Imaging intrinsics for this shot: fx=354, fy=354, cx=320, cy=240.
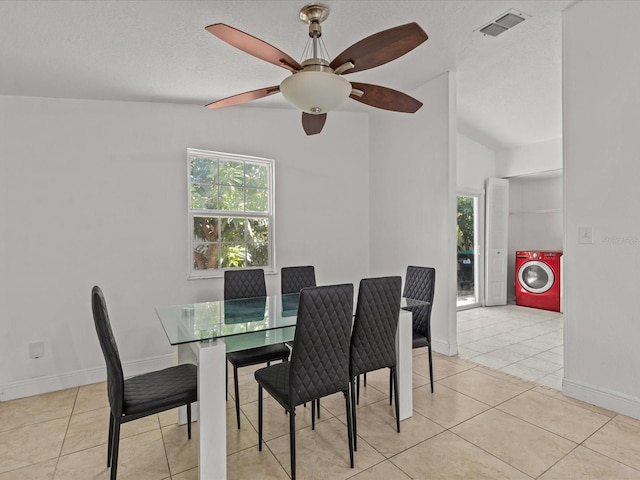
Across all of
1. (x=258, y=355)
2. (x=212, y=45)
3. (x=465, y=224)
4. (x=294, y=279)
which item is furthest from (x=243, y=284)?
(x=465, y=224)

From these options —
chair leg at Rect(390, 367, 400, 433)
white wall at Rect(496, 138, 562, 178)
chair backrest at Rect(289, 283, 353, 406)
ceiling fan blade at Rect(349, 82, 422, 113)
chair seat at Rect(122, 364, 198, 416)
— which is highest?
white wall at Rect(496, 138, 562, 178)

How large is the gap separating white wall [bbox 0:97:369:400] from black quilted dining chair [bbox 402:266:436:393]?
1.62 metres

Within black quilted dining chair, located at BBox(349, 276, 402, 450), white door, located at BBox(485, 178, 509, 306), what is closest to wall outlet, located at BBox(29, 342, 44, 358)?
black quilted dining chair, located at BBox(349, 276, 402, 450)

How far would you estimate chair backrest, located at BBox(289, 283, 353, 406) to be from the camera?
1.78 meters

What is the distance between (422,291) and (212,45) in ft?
8.00

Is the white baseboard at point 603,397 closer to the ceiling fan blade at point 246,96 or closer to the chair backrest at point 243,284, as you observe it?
the chair backrest at point 243,284

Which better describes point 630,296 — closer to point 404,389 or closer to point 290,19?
point 404,389

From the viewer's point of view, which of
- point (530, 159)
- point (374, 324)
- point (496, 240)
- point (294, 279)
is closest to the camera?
point (374, 324)

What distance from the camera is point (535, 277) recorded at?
18.8 feet

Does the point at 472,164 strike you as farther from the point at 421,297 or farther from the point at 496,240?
the point at 421,297

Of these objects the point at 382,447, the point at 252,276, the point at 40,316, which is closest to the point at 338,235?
the point at 252,276

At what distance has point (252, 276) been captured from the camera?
3268mm

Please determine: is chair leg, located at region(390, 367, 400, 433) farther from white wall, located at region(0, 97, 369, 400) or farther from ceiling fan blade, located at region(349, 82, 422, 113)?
white wall, located at region(0, 97, 369, 400)

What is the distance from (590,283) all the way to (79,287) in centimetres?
404
